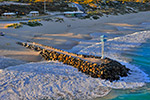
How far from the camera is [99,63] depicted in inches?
475

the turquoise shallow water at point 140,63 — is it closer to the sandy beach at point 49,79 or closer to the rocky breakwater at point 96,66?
the sandy beach at point 49,79

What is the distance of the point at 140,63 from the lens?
14.1 metres

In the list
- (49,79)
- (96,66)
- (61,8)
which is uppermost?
(61,8)

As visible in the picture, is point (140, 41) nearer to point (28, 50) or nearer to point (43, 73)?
point (28, 50)

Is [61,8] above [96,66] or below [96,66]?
above

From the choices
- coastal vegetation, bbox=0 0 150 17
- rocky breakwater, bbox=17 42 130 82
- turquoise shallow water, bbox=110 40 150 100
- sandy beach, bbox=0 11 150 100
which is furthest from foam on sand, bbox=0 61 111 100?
coastal vegetation, bbox=0 0 150 17

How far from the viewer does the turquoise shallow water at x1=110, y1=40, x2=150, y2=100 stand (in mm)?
9238

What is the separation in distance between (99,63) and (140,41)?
10.5 metres

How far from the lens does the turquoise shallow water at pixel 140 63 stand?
30.3 ft

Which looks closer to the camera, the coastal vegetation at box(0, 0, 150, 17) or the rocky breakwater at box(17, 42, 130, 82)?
the rocky breakwater at box(17, 42, 130, 82)

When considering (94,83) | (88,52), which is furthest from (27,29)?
(94,83)

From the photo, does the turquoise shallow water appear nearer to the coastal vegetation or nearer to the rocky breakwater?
the rocky breakwater

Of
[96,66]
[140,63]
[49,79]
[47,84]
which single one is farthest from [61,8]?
[47,84]

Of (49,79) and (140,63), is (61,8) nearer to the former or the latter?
(140,63)
